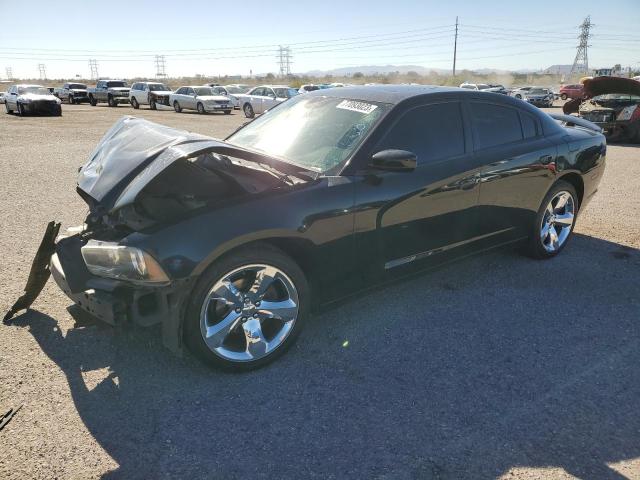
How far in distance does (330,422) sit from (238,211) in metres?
1.27

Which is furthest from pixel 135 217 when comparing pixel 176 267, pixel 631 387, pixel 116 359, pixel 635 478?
pixel 631 387

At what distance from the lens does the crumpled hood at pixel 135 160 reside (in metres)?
2.79

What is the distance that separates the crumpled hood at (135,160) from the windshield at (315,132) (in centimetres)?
33

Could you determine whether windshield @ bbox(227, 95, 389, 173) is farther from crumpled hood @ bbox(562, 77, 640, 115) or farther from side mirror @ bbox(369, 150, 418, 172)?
crumpled hood @ bbox(562, 77, 640, 115)

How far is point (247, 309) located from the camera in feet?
9.45

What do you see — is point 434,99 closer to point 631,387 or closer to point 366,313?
point 366,313

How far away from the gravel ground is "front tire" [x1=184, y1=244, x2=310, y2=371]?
142 millimetres

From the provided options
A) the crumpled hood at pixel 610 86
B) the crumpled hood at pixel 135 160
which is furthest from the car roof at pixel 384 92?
the crumpled hood at pixel 610 86

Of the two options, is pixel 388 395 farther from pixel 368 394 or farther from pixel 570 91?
pixel 570 91

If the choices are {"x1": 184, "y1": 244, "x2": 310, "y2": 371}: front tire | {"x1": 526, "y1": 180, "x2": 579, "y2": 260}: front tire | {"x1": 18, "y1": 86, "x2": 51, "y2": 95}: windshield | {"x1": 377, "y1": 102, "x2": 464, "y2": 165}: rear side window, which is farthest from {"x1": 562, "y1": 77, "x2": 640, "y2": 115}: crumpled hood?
{"x1": 18, "y1": 86, "x2": 51, "y2": 95}: windshield

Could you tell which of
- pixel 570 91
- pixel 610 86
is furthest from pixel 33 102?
pixel 570 91

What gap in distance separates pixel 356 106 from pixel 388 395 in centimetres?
214

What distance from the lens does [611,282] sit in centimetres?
434

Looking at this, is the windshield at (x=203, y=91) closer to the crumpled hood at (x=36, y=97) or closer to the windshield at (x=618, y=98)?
the crumpled hood at (x=36, y=97)
